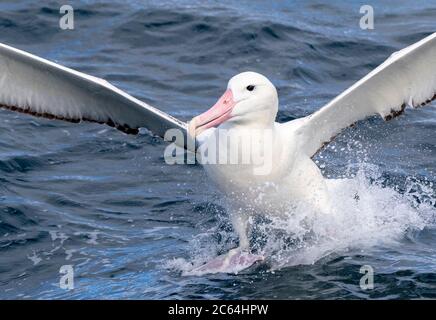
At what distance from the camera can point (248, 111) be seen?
8742 millimetres

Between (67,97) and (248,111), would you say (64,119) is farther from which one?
(248,111)

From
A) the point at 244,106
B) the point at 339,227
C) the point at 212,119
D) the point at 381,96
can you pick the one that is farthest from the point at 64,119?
the point at 381,96

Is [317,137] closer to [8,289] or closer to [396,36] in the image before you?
[8,289]

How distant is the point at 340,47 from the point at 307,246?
241 inches

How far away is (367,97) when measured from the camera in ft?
30.8

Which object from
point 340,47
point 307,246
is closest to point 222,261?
point 307,246

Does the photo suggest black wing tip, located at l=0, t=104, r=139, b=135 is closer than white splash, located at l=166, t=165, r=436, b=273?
No

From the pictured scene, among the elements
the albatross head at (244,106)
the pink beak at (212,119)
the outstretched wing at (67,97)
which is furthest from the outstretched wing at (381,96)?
the outstretched wing at (67,97)

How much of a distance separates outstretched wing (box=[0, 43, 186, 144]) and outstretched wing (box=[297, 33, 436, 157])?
1212 mm

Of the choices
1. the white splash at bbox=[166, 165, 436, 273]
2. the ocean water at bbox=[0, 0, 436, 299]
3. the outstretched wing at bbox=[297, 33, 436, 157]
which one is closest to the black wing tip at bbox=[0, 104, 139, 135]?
the ocean water at bbox=[0, 0, 436, 299]

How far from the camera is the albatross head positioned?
861cm

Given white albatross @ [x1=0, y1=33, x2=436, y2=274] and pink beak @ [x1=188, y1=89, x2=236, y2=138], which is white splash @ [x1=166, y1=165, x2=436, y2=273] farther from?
pink beak @ [x1=188, y1=89, x2=236, y2=138]

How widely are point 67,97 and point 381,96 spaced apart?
278cm

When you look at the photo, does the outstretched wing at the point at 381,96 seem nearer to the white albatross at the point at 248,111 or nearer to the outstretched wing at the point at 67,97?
the white albatross at the point at 248,111
